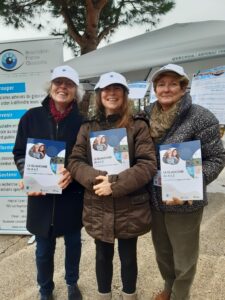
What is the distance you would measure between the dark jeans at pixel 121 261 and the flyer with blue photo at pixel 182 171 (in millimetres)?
474

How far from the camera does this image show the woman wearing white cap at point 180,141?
6.68ft

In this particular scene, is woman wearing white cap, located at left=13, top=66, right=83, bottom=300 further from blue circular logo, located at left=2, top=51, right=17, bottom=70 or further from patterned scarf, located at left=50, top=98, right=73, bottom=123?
blue circular logo, located at left=2, top=51, right=17, bottom=70

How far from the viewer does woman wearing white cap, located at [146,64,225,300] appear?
2.04 metres

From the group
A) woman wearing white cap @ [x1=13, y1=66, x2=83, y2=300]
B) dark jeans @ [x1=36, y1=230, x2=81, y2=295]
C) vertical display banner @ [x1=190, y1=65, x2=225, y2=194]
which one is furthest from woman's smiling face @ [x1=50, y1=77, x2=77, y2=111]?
vertical display banner @ [x1=190, y1=65, x2=225, y2=194]

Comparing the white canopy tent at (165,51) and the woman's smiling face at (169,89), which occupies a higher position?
the white canopy tent at (165,51)

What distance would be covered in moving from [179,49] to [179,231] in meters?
2.82

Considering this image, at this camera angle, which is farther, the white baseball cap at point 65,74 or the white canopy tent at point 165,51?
the white canopy tent at point 165,51

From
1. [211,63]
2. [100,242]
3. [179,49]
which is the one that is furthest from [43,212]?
[211,63]

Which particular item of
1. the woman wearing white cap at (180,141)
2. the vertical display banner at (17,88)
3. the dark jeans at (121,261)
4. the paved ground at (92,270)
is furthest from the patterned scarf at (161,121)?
the vertical display banner at (17,88)

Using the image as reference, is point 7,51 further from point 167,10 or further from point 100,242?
point 167,10

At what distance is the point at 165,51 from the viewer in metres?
4.38

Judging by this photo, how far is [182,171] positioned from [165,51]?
275 centimetres

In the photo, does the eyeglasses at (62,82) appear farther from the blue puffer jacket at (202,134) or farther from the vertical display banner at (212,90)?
the vertical display banner at (212,90)

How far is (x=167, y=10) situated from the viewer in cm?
941
